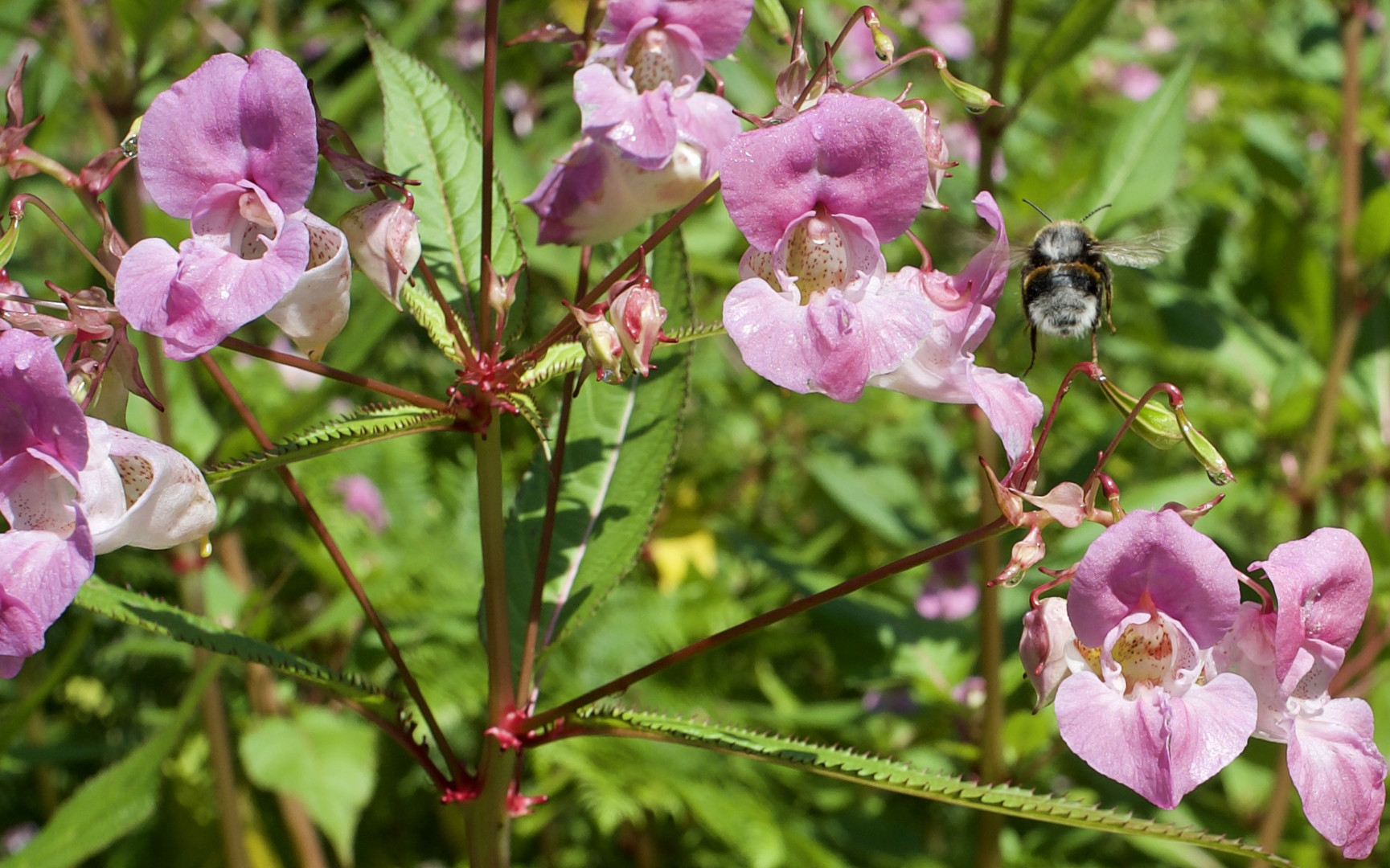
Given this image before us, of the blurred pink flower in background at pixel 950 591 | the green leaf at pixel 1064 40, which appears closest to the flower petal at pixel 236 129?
the green leaf at pixel 1064 40

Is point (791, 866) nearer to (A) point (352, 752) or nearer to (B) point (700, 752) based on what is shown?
(B) point (700, 752)

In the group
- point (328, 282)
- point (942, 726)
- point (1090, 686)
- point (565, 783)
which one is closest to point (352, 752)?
point (565, 783)

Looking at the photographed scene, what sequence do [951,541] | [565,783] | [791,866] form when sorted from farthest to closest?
[565,783]
[791,866]
[951,541]

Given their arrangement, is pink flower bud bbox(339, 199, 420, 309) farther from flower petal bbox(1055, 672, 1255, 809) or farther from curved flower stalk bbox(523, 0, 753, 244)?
flower petal bbox(1055, 672, 1255, 809)

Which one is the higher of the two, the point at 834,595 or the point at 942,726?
the point at 834,595

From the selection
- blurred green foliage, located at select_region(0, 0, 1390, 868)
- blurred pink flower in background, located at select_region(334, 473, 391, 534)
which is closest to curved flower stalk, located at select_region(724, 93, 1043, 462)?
blurred green foliage, located at select_region(0, 0, 1390, 868)

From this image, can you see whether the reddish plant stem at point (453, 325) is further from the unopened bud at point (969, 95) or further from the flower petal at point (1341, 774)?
the flower petal at point (1341, 774)

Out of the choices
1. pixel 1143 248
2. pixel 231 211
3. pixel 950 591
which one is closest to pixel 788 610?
pixel 231 211
